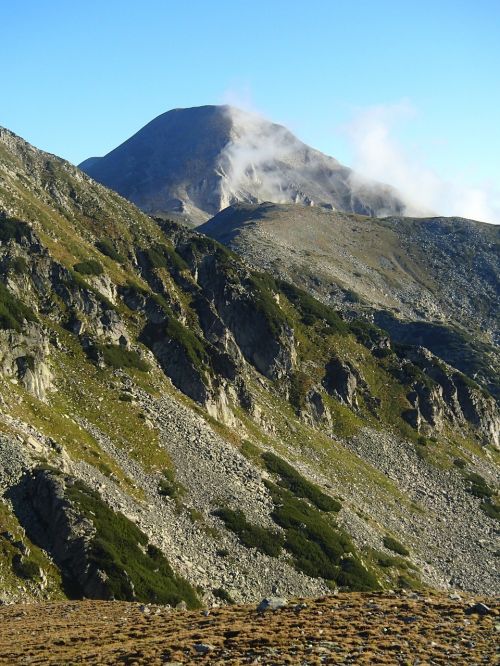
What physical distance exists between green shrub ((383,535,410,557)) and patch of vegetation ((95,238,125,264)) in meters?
64.9

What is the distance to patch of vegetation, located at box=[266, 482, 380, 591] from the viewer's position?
7581cm

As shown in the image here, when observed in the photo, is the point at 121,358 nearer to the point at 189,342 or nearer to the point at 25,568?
the point at 189,342

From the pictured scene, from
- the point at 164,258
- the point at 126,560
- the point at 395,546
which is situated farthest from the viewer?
the point at 164,258

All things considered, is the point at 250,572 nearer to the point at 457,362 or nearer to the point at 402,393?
the point at 402,393

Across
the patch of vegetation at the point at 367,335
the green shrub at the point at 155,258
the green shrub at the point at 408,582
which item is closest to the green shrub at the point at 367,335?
the patch of vegetation at the point at 367,335

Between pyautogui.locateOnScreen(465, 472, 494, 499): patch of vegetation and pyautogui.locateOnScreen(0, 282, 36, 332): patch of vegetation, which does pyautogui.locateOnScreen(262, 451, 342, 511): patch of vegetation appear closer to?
pyautogui.locateOnScreen(465, 472, 494, 499): patch of vegetation

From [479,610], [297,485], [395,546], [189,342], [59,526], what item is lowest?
[59,526]

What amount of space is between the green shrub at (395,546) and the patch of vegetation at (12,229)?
64.6 meters

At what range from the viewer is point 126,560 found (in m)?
59.3

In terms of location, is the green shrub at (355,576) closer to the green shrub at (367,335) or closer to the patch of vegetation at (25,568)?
the patch of vegetation at (25,568)

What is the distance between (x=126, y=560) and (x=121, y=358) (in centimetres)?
3890

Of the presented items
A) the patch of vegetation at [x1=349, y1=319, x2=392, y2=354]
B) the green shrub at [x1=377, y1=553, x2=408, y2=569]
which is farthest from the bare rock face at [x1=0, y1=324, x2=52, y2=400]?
the patch of vegetation at [x1=349, y1=319, x2=392, y2=354]

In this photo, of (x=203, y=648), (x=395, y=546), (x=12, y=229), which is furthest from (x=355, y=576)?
(x=12, y=229)

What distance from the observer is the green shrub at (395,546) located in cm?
8769
